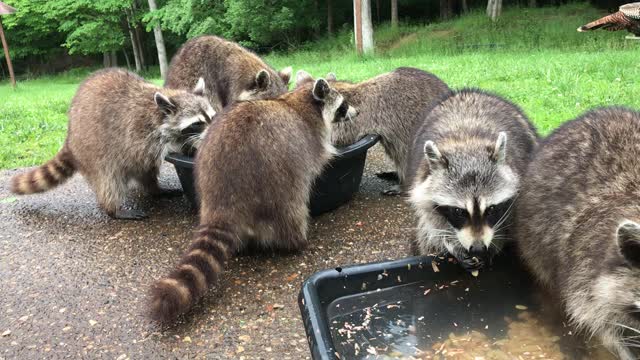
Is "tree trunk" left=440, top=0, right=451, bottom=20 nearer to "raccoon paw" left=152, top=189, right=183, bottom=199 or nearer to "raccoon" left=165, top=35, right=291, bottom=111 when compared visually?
"raccoon" left=165, top=35, right=291, bottom=111

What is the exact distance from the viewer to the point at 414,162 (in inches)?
129

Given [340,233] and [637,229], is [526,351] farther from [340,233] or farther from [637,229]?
[340,233]

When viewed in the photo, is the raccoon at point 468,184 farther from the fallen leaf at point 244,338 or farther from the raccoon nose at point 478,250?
the fallen leaf at point 244,338

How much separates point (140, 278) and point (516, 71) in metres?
6.73

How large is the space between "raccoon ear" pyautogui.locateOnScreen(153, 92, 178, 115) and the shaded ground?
2.49 feet

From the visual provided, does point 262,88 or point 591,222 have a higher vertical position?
point 262,88

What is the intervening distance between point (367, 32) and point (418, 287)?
14677 mm

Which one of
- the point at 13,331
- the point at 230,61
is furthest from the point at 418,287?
the point at 230,61

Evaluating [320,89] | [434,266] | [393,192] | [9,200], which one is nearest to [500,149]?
[434,266]

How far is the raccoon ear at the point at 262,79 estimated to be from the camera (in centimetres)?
445

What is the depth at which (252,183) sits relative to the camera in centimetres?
300

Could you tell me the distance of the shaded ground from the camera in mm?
2500

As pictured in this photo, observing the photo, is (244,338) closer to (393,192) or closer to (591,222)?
(591,222)

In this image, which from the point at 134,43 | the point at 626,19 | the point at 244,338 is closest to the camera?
the point at 244,338
